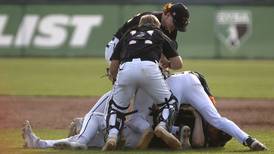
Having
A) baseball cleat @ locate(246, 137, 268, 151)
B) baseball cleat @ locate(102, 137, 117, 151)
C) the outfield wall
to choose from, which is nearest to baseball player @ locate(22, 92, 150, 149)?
baseball cleat @ locate(102, 137, 117, 151)

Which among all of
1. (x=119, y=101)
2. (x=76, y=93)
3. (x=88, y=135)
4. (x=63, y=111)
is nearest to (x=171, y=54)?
(x=119, y=101)

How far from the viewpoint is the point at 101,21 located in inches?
1211

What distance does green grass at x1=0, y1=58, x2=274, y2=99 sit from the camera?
19031 millimetres

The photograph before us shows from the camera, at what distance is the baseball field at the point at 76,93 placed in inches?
461

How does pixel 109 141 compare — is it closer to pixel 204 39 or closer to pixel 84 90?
pixel 84 90

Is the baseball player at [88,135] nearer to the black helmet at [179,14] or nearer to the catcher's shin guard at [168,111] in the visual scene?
the catcher's shin guard at [168,111]

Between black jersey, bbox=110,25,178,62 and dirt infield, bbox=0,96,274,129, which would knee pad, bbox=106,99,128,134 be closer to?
black jersey, bbox=110,25,178,62

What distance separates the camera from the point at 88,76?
77.6 ft

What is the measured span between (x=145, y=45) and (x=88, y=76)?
14643mm

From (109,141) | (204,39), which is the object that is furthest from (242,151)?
(204,39)

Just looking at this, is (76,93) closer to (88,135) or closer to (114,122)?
(88,135)

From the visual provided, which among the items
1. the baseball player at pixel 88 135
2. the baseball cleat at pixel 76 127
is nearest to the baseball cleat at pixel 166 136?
the baseball player at pixel 88 135

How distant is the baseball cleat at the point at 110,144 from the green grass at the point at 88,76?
9.22 m

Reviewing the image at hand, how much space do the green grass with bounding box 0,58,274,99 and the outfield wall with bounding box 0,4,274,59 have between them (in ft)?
1.53
